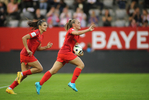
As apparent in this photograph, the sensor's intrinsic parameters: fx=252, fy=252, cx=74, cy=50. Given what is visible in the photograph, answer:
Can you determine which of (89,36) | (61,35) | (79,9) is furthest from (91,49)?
(79,9)

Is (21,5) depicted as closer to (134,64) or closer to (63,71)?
(63,71)

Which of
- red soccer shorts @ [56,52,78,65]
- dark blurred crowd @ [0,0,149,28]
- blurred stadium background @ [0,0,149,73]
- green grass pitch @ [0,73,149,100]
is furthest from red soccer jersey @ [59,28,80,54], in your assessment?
dark blurred crowd @ [0,0,149,28]

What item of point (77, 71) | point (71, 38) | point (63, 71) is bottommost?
point (63, 71)

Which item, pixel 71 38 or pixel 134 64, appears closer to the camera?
pixel 71 38

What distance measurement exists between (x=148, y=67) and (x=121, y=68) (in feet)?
4.74

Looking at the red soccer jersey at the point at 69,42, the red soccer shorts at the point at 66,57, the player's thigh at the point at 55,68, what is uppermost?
the red soccer jersey at the point at 69,42

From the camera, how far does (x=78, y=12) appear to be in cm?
1502

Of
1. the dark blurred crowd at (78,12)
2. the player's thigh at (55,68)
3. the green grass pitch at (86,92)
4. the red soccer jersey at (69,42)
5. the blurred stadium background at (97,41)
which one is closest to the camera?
the green grass pitch at (86,92)

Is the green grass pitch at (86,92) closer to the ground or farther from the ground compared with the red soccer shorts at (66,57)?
closer to the ground

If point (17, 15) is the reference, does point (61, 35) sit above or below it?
below

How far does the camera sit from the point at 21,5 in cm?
1550

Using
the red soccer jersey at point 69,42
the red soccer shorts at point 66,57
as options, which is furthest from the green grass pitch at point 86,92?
the red soccer jersey at point 69,42

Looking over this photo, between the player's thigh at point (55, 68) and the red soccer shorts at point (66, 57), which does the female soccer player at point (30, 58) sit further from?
the red soccer shorts at point (66, 57)

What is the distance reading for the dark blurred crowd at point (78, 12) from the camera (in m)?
14.7
